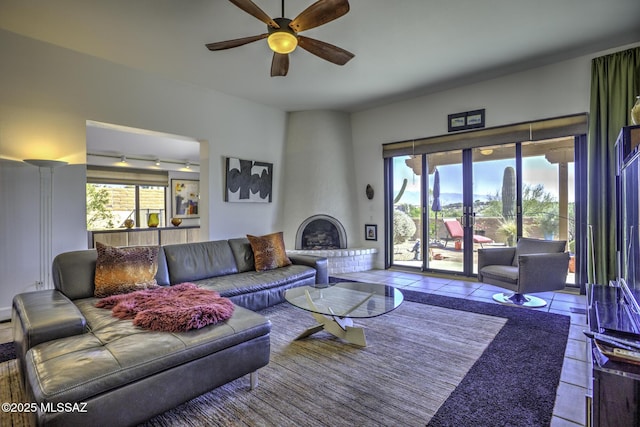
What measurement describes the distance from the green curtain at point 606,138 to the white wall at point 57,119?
5094 mm

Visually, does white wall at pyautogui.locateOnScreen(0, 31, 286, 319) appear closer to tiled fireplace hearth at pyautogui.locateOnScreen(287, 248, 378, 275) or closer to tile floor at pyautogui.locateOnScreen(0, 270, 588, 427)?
tile floor at pyautogui.locateOnScreen(0, 270, 588, 427)

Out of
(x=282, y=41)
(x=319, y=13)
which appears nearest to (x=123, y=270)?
(x=282, y=41)

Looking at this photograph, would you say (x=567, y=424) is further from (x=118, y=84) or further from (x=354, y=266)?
(x=118, y=84)

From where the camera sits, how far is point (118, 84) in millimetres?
→ 3779

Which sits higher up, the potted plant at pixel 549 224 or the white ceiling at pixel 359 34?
the white ceiling at pixel 359 34

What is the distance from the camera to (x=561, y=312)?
3.29 m

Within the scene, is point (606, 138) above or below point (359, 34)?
below

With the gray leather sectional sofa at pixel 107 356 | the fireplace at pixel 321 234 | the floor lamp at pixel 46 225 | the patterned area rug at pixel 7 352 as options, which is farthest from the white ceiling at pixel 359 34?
the patterned area rug at pixel 7 352

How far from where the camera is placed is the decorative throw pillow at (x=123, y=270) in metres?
2.57

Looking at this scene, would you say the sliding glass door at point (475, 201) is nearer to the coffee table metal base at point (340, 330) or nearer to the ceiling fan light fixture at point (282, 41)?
the coffee table metal base at point (340, 330)

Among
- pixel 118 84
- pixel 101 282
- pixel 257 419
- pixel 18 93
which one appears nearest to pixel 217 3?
pixel 118 84

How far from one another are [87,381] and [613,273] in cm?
481

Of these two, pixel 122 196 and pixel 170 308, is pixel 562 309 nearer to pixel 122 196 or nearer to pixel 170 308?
pixel 170 308

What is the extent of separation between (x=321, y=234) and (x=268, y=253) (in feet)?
6.95
